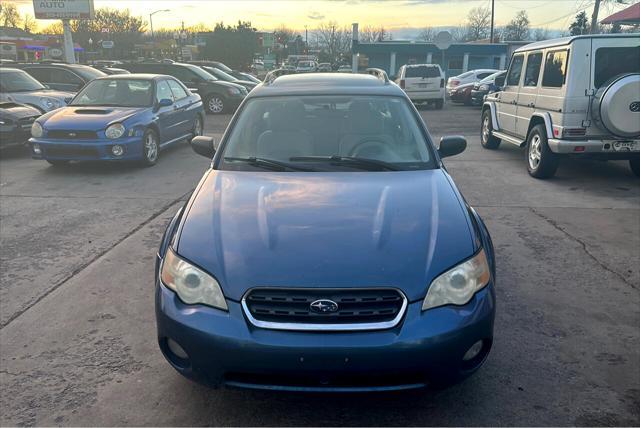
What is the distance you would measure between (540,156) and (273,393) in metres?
7.16

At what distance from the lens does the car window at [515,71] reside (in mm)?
9578

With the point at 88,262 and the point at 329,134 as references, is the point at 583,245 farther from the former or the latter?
the point at 88,262

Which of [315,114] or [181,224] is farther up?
[315,114]

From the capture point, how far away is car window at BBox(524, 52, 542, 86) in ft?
28.5

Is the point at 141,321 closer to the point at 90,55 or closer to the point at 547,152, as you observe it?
the point at 547,152

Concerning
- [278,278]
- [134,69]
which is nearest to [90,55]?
Result: [134,69]

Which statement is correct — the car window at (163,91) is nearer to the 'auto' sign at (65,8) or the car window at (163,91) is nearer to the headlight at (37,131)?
the headlight at (37,131)

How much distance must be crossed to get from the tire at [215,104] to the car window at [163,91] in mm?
8129

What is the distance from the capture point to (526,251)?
5309 millimetres

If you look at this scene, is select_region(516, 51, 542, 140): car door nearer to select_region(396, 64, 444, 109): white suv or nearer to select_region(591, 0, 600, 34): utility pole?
select_region(396, 64, 444, 109): white suv

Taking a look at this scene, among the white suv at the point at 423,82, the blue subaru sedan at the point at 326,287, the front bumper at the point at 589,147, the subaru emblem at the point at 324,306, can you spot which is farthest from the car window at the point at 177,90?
the white suv at the point at 423,82

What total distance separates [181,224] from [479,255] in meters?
1.65

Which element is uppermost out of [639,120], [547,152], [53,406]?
[639,120]

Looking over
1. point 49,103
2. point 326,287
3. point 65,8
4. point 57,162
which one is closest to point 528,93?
point 326,287
